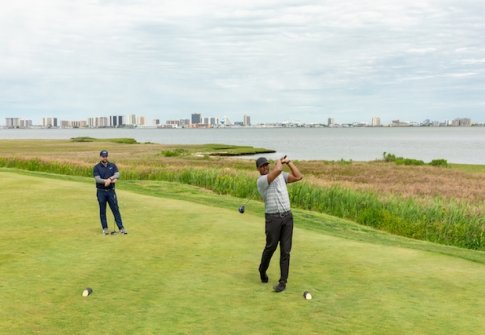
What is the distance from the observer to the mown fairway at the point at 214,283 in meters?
8.56

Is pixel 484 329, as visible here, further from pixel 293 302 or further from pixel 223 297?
pixel 223 297

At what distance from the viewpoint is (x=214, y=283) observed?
10.7 m

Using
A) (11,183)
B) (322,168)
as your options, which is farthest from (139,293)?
(322,168)

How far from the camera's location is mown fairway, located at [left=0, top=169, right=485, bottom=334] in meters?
8.56

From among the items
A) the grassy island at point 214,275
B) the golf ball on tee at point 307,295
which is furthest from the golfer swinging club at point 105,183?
the golf ball on tee at point 307,295

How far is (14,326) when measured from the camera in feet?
27.7

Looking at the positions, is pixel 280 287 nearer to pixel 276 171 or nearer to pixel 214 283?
pixel 214 283

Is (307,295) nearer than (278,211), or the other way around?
(307,295)

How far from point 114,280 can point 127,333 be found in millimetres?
2922

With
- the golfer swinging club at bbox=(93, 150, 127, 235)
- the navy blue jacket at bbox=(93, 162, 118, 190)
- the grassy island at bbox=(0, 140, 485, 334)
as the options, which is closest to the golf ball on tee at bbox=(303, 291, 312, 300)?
the grassy island at bbox=(0, 140, 485, 334)

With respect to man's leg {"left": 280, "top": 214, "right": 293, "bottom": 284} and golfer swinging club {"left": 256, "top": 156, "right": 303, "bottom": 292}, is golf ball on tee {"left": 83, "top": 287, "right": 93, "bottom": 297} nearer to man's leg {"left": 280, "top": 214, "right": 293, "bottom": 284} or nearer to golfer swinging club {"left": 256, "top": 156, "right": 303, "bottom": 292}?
golfer swinging club {"left": 256, "top": 156, "right": 303, "bottom": 292}

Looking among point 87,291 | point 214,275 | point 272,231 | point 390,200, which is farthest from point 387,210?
point 87,291

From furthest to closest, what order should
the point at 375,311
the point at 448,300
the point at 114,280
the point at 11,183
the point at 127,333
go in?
the point at 11,183 < the point at 114,280 < the point at 448,300 < the point at 375,311 < the point at 127,333

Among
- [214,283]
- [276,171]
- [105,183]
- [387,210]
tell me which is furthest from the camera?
[387,210]
